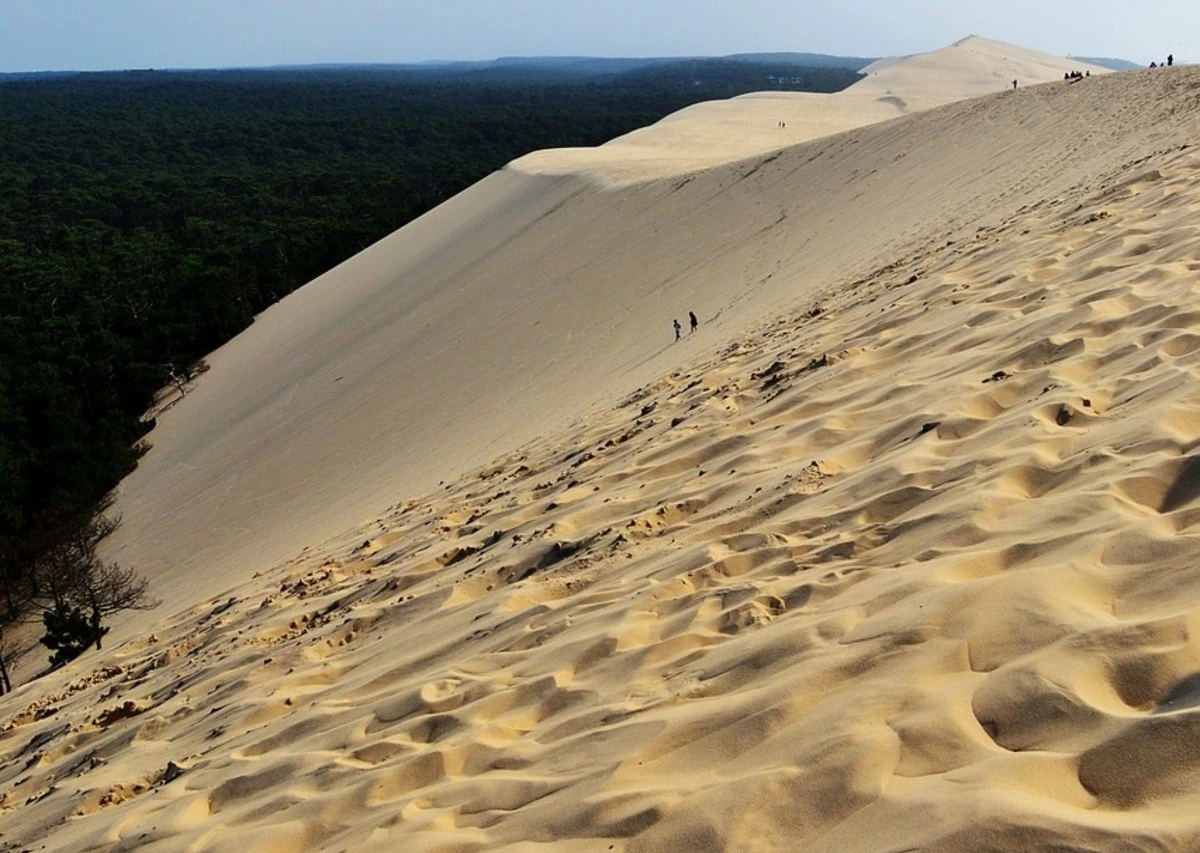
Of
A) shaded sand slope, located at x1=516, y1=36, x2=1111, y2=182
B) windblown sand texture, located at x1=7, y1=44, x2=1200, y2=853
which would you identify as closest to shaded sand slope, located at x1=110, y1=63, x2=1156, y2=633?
windblown sand texture, located at x1=7, y1=44, x2=1200, y2=853

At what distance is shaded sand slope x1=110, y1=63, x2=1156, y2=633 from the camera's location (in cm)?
1112

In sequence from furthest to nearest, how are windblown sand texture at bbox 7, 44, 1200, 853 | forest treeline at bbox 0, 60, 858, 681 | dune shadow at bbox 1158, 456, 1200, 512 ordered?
forest treeline at bbox 0, 60, 858, 681
dune shadow at bbox 1158, 456, 1200, 512
windblown sand texture at bbox 7, 44, 1200, 853

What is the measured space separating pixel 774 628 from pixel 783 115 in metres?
58.0

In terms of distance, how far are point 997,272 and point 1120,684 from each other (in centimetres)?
513

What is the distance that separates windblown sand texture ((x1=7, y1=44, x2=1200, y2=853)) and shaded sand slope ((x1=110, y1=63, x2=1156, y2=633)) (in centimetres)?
281

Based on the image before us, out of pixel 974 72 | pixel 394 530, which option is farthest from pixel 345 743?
pixel 974 72

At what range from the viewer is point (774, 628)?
116 inches

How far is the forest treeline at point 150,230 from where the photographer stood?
1875cm

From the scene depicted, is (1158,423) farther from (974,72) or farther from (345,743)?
(974,72)

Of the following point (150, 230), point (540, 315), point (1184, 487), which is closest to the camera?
point (1184, 487)

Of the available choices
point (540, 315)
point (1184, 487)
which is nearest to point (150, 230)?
point (540, 315)

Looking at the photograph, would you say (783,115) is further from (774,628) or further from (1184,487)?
(774,628)

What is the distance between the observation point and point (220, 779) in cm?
336

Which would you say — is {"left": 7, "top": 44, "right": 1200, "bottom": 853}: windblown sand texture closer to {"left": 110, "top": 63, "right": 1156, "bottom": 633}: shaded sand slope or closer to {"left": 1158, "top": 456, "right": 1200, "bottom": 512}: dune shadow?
{"left": 1158, "top": 456, "right": 1200, "bottom": 512}: dune shadow
